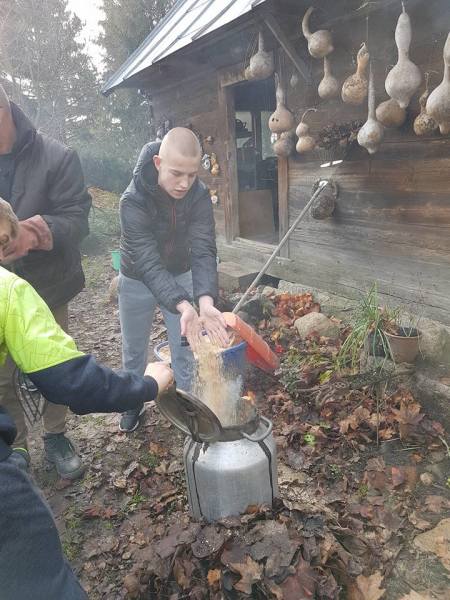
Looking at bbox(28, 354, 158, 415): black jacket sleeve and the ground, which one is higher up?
bbox(28, 354, 158, 415): black jacket sleeve

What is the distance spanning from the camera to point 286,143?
5.50m

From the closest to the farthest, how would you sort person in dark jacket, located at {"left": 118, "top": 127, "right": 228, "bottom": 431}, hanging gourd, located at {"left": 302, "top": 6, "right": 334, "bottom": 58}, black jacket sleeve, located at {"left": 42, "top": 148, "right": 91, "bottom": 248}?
1. black jacket sleeve, located at {"left": 42, "top": 148, "right": 91, "bottom": 248}
2. person in dark jacket, located at {"left": 118, "top": 127, "right": 228, "bottom": 431}
3. hanging gourd, located at {"left": 302, "top": 6, "right": 334, "bottom": 58}

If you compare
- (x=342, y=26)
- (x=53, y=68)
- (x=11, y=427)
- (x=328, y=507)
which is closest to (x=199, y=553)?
(x=328, y=507)

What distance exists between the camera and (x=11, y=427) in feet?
4.85

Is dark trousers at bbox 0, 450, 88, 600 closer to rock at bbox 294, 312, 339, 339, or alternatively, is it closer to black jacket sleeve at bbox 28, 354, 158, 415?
black jacket sleeve at bbox 28, 354, 158, 415

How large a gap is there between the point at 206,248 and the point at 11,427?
224 centimetres

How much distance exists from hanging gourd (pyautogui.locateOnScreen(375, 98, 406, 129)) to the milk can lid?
3.36m

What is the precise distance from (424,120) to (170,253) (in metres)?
2.55

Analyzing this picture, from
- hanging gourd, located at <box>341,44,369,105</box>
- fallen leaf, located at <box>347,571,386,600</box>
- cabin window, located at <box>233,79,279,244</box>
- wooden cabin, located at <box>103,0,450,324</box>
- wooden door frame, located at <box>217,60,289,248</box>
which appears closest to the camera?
fallen leaf, located at <box>347,571,386,600</box>

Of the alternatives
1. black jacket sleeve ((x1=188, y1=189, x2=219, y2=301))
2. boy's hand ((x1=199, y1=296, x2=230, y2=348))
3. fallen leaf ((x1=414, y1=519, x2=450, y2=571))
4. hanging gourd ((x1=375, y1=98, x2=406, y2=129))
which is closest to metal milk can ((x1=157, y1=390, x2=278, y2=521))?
boy's hand ((x1=199, y1=296, x2=230, y2=348))

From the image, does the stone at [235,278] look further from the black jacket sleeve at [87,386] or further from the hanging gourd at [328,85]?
the black jacket sleeve at [87,386]

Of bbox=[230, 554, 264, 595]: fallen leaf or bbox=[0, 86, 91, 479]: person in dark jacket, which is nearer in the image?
bbox=[230, 554, 264, 595]: fallen leaf

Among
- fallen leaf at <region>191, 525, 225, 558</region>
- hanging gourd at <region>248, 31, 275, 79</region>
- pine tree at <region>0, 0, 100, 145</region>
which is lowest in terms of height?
fallen leaf at <region>191, 525, 225, 558</region>

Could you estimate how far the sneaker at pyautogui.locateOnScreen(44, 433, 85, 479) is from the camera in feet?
10.8
